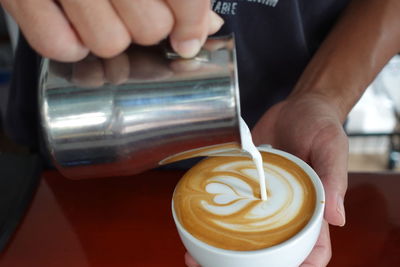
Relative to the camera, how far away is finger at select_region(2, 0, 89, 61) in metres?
0.48

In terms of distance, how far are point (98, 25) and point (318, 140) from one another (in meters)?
0.55

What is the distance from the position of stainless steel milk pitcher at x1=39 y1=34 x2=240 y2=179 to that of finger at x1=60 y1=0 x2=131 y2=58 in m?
0.05

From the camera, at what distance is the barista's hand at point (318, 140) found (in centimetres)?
71

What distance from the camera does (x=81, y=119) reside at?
0.52 m

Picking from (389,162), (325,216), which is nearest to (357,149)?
(389,162)

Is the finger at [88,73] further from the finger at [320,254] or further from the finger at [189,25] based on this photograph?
the finger at [320,254]

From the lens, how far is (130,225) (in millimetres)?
911

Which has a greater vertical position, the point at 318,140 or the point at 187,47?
the point at 187,47

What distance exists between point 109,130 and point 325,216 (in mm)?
419

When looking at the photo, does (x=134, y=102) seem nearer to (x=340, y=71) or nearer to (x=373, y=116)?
(x=340, y=71)

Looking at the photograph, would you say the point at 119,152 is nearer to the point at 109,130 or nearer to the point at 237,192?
the point at 109,130

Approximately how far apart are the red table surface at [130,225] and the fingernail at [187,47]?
486 millimetres

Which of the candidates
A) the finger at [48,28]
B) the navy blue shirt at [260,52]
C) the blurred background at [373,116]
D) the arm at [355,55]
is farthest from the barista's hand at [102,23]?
the blurred background at [373,116]

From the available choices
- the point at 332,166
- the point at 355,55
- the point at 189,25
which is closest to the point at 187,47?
the point at 189,25
